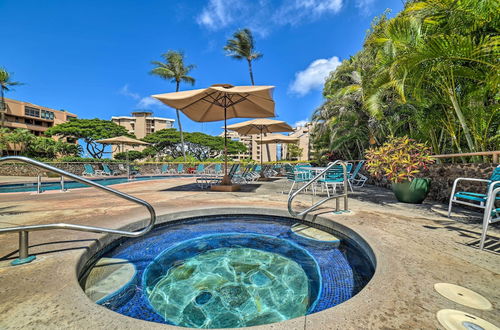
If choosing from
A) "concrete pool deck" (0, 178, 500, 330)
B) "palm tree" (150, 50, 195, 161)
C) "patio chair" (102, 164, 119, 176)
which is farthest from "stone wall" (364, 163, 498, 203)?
"palm tree" (150, 50, 195, 161)

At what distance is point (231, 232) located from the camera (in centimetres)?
338

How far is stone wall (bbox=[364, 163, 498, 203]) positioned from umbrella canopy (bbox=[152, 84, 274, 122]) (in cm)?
439

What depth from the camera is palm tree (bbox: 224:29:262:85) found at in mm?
20469

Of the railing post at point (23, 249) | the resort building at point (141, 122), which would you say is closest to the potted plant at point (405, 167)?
the railing post at point (23, 249)

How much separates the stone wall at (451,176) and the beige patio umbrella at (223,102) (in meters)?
4.39

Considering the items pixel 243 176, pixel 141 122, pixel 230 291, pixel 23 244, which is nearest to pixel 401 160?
pixel 230 291

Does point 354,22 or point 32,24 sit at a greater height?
point 32,24

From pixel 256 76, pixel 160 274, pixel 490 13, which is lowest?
pixel 160 274

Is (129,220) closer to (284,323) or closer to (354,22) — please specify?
(284,323)

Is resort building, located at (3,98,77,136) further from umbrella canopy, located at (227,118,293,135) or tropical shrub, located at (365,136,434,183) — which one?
tropical shrub, located at (365,136,434,183)

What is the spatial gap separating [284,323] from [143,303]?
1200 mm

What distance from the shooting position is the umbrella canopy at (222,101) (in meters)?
5.33

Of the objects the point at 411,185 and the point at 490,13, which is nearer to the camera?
the point at 490,13

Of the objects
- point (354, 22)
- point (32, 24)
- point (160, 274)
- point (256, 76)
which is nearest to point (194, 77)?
point (256, 76)
